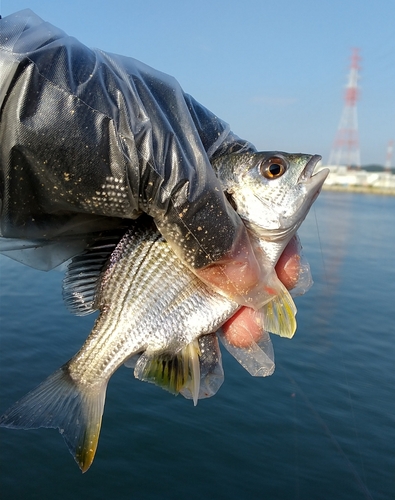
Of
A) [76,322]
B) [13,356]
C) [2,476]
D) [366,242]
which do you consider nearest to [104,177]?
[2,476]

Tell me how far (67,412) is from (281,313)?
1.14 m

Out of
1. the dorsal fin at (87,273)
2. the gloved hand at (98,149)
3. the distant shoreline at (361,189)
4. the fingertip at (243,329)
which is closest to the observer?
the gloved hand at (98,149)

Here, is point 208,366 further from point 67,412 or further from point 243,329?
point 67,412

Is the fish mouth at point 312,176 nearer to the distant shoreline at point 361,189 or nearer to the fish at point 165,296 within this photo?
the fish at point 165,296

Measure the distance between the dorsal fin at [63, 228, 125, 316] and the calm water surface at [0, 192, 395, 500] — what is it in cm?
171

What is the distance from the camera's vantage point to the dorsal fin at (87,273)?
95.8 inches

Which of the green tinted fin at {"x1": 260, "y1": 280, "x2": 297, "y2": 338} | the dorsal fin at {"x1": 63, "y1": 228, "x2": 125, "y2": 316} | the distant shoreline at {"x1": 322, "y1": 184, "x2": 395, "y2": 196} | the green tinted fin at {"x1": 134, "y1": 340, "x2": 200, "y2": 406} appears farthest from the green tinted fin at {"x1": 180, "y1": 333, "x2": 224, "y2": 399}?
the distant shoreline at {"x1": 322, "y1": 184, "x2": 395, "y2": 196}

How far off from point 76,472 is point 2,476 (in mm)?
714

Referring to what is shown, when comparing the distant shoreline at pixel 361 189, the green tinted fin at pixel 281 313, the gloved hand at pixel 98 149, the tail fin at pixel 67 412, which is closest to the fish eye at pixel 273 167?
the gloved hand at pixel 98 149

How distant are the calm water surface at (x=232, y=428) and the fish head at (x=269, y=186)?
49.8 inches

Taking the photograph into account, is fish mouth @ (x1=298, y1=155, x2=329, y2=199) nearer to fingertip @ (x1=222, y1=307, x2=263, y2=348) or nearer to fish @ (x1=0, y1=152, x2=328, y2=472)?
fish @ (x1=0, y1=152, x2=328, y2=472)

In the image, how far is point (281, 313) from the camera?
2.56 meters

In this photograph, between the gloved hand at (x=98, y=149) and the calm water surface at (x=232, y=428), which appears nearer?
the gloved hand at (x=98, y=149)

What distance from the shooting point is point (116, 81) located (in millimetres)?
1908
